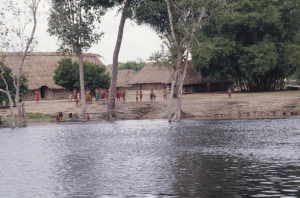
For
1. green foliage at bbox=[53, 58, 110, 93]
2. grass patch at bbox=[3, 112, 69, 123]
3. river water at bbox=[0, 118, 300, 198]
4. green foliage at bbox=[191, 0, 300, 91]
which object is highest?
green foliage at bbox=[191, 0, 300, 91]

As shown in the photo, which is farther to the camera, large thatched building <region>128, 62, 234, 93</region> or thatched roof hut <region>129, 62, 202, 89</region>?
thatched roof hut <region>129, 62, 202, 89</region>

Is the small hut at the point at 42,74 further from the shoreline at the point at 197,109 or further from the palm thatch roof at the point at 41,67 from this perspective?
the shoreline at the point at 197,109

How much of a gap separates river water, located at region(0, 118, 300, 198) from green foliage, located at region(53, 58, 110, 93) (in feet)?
95.0

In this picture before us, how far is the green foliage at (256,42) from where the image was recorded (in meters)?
52.4

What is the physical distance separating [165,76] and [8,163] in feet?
219

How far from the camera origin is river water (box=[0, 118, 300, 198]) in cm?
1143

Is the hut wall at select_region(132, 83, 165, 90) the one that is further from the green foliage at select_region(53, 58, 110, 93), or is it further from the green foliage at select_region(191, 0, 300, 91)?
the green foliage at select_region(53, 58, 110, 93)

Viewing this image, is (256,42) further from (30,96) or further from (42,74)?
(30,96)

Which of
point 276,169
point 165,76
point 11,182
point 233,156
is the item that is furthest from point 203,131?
point 165,76

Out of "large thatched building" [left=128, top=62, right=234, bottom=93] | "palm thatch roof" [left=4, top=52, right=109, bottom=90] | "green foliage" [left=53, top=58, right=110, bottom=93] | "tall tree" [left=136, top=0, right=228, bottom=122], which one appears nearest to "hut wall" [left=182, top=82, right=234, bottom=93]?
"large thatched building" [left=128, top=62, right=234, bottom=93]

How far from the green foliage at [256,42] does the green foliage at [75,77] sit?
13044 millimetres

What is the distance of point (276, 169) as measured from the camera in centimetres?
1354

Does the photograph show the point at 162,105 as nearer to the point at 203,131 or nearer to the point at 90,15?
the point at 90,15

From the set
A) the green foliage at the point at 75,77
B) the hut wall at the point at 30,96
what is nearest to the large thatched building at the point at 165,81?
the green foliage at the point at 75,77
